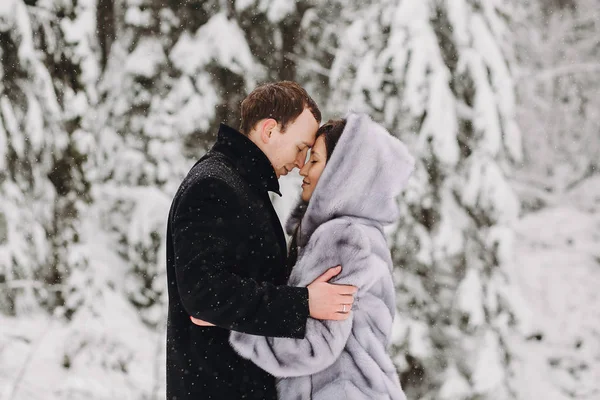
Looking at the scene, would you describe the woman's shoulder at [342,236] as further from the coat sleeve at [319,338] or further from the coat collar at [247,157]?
the coat collar at [247,157]

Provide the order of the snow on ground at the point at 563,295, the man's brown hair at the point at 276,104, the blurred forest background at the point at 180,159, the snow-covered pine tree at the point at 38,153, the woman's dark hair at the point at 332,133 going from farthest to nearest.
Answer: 1. the snow on ground at the point at 563,295
2. the blurred forest background at the point at 180,159
3. the snow-covered pine tree at the point at 38,153
4. the woman's dark hair at the point at 332,133
5. the man's brown hair at the point at 276,104

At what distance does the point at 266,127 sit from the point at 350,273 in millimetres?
549

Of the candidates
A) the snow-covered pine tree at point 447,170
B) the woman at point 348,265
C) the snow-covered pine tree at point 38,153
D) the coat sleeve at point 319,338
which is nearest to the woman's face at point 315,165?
the woman at point 348,265

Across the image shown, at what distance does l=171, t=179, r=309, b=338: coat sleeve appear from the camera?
1861 millimetres

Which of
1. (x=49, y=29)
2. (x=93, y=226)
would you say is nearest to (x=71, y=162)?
(x=93, y=226)

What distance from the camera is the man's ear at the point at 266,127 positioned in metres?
2.14

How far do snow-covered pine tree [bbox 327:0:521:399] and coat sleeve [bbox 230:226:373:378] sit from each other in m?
2.79

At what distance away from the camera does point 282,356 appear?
6.65 ft

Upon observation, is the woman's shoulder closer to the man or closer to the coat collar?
the man

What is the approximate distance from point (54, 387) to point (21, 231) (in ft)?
3.86

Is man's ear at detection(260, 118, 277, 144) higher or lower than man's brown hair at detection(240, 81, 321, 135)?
lower

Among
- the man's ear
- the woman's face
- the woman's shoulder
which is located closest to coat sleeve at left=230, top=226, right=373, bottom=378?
the woman's shoulder

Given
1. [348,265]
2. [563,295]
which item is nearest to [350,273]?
[348,265]

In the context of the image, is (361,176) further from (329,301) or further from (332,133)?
(329,301)
